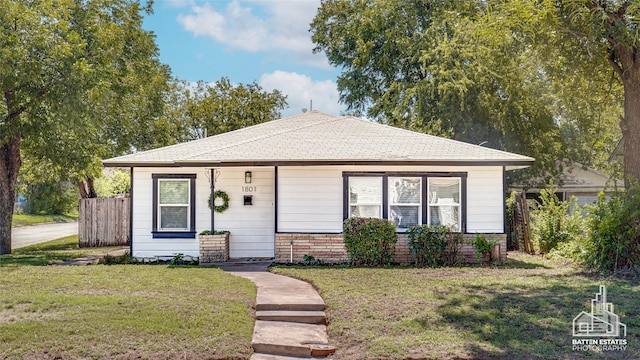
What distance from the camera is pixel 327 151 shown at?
1282 cm

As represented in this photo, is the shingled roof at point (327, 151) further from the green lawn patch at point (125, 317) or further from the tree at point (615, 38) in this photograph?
the green lawn patch at point (125, 317)

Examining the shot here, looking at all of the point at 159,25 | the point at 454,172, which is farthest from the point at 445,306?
the point at 159,25

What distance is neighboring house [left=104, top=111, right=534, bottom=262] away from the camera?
12531 mm

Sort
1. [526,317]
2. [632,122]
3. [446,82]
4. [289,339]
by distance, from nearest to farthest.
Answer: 1. [289,339]
2. [526,317]
3. [632,122]
4. [446,82]

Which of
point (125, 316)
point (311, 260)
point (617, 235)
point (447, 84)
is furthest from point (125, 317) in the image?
point (447, 84)

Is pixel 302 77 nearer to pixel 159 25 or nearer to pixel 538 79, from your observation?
pixel 159 25

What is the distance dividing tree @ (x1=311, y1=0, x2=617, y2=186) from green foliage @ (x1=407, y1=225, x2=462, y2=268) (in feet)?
30.8

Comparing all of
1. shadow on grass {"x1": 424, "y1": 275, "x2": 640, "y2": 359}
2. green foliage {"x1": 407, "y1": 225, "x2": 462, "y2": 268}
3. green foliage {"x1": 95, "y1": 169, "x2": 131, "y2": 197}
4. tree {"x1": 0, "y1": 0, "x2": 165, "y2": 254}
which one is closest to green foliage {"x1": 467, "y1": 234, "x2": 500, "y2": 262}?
green foliage {"x1": 407, "y1": 225, "x2": 462, "y2": 268}

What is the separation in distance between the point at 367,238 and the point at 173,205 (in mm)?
5258

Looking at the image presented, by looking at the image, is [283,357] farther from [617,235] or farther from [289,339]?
[617,235]

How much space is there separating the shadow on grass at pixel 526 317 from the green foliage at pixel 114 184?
25285mm

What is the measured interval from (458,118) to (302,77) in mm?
7059

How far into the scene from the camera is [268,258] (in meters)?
13.4

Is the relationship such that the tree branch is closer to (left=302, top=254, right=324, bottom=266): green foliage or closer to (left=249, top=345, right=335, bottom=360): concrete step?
(left=302, top=254, right=324, bottom=266): green foliage
